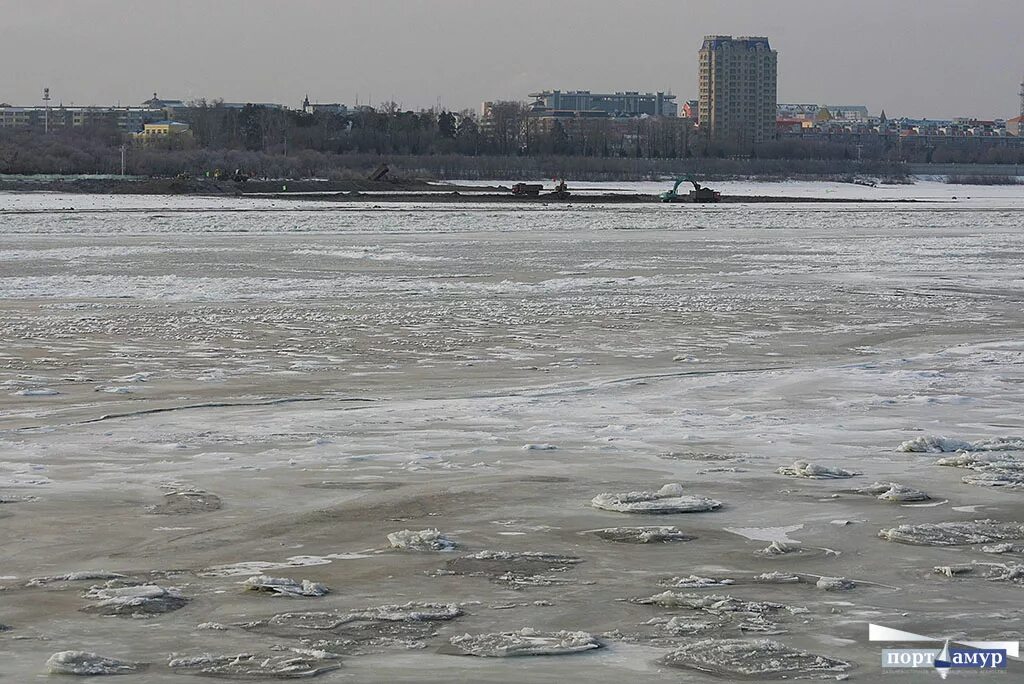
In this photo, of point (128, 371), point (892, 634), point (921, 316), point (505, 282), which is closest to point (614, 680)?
point (892, 634)

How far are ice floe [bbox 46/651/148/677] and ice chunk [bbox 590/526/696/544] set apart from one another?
2.62 m

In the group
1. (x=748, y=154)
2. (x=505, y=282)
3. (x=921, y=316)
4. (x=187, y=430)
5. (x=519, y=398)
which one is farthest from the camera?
(x=748, y=154)

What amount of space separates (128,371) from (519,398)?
3.70 meters

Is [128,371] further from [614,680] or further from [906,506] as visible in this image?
[614,680]

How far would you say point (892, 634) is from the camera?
17.8 ft

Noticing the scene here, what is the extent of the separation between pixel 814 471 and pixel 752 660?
3415 mm

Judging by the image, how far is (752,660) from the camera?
17.1 ft

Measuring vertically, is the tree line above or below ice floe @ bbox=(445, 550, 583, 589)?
above

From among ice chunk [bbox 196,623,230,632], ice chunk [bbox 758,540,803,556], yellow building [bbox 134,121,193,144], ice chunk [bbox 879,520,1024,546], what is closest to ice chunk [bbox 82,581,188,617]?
ice chunk [bbox 196,623,230,632]

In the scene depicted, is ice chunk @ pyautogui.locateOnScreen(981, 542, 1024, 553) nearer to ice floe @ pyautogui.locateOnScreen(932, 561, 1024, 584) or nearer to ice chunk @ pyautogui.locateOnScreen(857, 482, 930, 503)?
ice floe @ pyautogui.locateOnScreen(932, 561, 1024, 584)

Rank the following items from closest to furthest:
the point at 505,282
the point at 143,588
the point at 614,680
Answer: the point at 614,680 < the point at 143,588 < the point at 505,282

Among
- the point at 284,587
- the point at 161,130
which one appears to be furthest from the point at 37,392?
the point at 161,130

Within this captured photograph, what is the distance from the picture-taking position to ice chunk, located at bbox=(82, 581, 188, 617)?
5816mm

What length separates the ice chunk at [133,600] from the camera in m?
5.82
